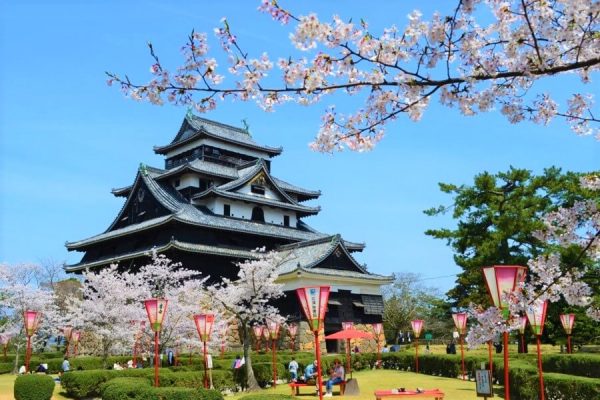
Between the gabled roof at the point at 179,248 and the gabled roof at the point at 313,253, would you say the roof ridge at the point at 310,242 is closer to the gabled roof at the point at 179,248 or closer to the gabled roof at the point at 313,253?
the gabled roof at the point at 313,253

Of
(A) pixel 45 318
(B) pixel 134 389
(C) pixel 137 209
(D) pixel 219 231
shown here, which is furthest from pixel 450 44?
(C) pixel 137 209

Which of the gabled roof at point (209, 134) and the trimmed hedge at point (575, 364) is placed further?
the gabled roof at point (209, 134)

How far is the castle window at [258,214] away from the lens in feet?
146

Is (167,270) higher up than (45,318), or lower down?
higher up

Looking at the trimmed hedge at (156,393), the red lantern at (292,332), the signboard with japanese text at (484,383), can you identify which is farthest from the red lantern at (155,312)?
the red lantern at (292,332)

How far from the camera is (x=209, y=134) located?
4694 centimetres

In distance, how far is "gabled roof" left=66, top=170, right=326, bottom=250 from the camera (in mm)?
38281

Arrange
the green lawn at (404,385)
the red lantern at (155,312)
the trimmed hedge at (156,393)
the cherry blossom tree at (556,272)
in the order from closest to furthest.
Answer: the cherry blossom tree at (556,272) → the trimmed hedge at (156,393) → the red lantern at (155,312) → the green lawn at (404,385)

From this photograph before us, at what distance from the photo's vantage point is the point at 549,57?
5.54m

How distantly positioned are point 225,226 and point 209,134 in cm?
1077

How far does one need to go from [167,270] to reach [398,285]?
111 feet

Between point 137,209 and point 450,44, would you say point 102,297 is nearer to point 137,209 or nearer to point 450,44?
point 137,209

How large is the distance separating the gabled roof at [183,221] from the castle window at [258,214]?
2.34 feet

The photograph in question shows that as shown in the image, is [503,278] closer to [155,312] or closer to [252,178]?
[155,312]
